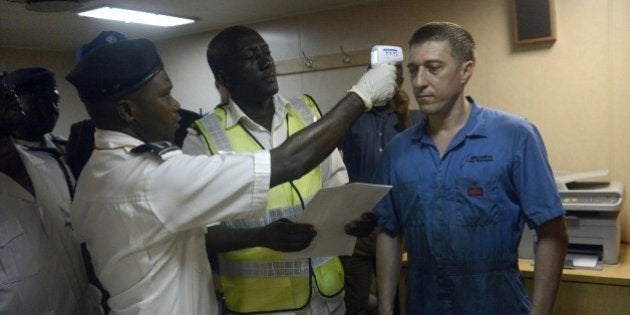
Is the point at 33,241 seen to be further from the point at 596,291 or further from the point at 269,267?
the point at 596,291

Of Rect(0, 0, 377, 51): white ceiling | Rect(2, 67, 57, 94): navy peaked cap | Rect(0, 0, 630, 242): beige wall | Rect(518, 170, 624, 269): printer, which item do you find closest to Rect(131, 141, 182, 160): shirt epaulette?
Rect(2, 67, 57, 94): navy peaked cap

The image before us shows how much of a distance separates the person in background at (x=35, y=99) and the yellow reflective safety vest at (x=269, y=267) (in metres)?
1.10

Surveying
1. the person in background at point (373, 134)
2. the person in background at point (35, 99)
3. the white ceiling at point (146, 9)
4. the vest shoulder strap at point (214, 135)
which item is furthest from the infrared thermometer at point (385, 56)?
the white ceiling at point (146, 9)

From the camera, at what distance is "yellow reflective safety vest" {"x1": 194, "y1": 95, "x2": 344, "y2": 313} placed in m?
1.52

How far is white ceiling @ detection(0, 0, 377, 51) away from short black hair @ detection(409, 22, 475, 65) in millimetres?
2009

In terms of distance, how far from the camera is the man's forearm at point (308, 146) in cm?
116

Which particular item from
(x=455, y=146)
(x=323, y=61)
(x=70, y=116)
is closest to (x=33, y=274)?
(x=455, y=146)

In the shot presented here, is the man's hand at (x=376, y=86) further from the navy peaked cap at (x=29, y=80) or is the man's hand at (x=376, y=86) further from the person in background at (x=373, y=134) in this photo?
the navy peaked cap at (x=29, y=80)

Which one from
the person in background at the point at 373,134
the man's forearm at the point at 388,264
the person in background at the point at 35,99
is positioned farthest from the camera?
the person in background at the point at 373,134

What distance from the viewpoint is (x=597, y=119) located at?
105 inches

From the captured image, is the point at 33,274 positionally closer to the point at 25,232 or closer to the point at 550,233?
the point at 25,232

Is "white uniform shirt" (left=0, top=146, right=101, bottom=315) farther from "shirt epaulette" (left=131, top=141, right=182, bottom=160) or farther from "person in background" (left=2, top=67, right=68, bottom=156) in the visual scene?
"shirt epaulette" (left=131, top=141, right=182, bottom=160)

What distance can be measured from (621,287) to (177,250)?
2.01 metres

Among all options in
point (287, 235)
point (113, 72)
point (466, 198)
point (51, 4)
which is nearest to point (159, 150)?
point (113, 72)
